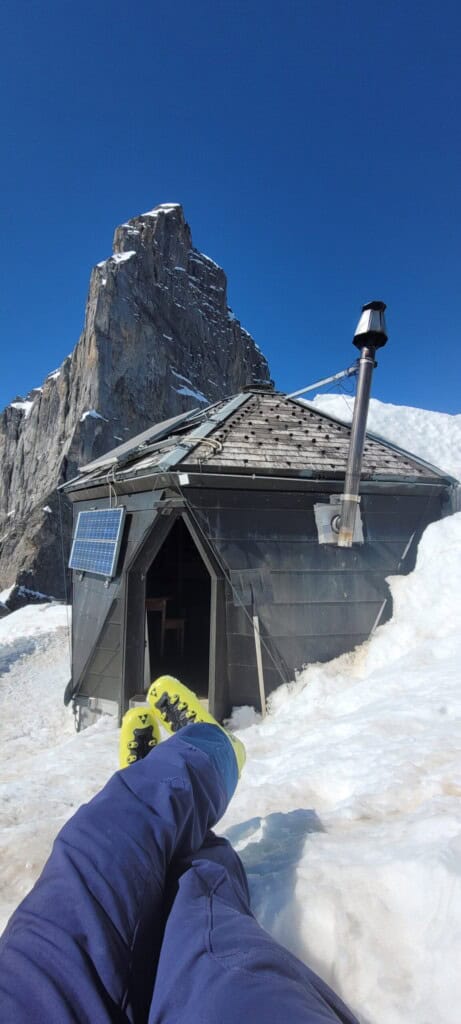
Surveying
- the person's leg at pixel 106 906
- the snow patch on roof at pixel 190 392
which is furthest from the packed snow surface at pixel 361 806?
the snow patch on roof at pixel 190 392

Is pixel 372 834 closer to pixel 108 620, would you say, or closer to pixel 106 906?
pixel 106 906

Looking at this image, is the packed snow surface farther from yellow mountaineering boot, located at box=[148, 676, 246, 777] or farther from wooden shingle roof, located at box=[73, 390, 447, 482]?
wooden shingle roof, located at box=[73, 390, 447, 482]

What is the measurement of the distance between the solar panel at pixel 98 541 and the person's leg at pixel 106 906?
13.7 ft

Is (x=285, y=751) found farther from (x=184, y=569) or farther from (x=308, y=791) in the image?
(x=184, y=569)

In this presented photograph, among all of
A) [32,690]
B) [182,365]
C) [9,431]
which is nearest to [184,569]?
[32,690]

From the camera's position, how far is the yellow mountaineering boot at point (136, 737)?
2982mm

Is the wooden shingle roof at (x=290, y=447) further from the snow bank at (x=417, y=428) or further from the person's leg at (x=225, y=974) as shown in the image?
the person's leg at (x=225, y=974)

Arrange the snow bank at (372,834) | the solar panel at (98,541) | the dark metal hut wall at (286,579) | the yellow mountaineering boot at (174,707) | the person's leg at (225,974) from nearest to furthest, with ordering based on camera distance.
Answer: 1. the person's leg at (225,974)
2. the snow bank at (372,834)
3. the yellow mountaineering boot at (174,707)
4. the dark metal hut wall at (286,579)
5. the solar panel at (98,541)

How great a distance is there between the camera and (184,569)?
10.4 metres

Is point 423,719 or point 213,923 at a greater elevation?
point 213,923

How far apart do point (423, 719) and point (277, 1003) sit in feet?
8.15

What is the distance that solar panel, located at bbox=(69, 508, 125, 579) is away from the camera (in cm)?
582

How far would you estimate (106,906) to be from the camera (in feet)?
4.09

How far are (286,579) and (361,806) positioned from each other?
3230mm
